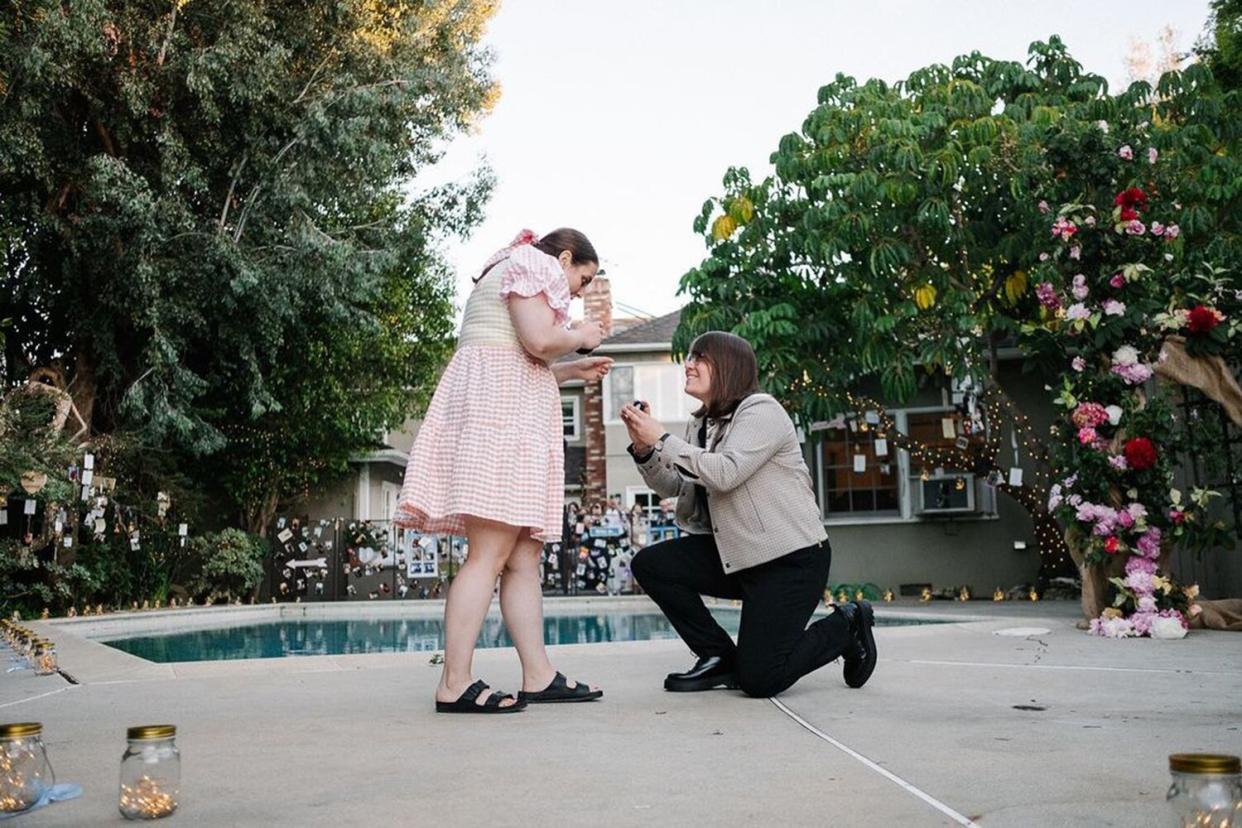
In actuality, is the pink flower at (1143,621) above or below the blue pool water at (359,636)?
above

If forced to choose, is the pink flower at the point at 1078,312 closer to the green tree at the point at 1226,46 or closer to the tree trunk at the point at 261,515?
the green tree at the point at 1226,46

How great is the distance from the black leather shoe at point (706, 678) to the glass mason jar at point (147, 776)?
2138 millimetres

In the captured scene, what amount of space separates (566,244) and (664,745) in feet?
5.53

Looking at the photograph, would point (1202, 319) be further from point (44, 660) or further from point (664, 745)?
point (44, 660)

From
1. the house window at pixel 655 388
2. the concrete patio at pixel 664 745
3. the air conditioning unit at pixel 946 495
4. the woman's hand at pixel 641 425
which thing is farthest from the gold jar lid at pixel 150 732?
the house window at pixel 655 388

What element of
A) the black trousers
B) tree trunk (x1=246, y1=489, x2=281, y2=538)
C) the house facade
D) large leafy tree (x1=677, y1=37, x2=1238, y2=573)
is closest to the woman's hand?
the black trousers

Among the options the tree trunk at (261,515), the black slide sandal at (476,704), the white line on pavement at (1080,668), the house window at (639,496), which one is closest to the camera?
the black slide sandal at (476,704)

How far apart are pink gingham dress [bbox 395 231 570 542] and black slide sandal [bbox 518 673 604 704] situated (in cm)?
49

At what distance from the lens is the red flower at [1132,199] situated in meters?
6.37

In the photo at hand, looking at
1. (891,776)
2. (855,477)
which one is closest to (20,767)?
(891,776)

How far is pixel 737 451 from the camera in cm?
353

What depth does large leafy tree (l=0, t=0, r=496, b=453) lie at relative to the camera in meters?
12.3

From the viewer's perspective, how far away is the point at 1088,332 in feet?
21.3

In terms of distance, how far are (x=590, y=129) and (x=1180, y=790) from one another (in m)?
11.4
